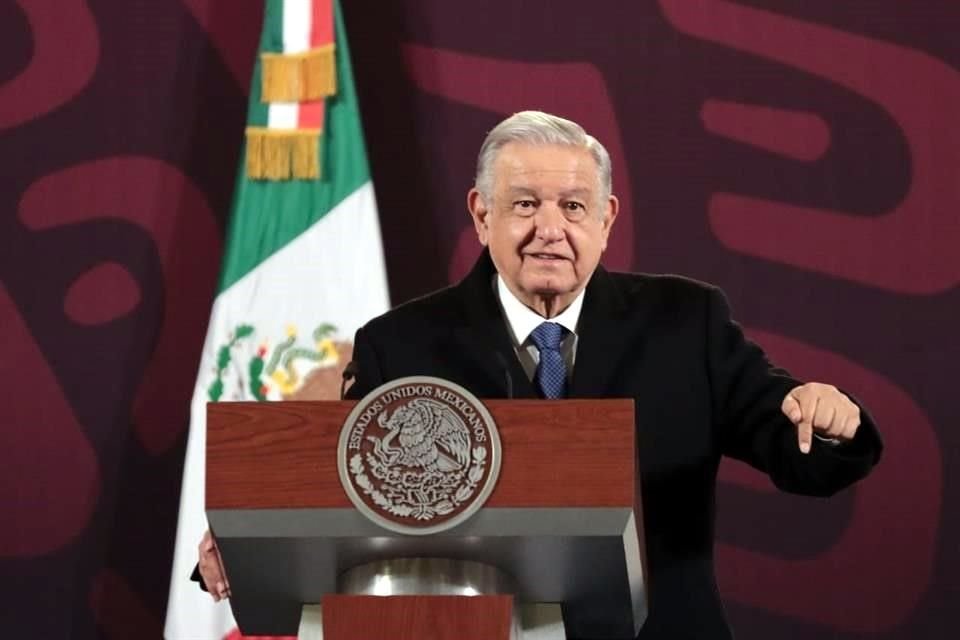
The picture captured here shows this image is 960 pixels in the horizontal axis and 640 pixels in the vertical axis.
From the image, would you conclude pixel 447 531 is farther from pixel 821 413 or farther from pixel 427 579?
pixel 821 413

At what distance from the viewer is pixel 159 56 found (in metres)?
4.64

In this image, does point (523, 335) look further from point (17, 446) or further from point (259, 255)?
point (17, 446)

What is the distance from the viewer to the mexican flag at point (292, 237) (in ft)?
13.8

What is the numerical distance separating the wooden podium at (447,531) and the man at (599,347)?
50 cm

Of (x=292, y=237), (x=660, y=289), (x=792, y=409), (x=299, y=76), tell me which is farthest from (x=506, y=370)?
(x=299, y=76)

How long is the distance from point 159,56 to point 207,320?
74cm

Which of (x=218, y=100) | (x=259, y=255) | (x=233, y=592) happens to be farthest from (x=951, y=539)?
(x=233, y=592)

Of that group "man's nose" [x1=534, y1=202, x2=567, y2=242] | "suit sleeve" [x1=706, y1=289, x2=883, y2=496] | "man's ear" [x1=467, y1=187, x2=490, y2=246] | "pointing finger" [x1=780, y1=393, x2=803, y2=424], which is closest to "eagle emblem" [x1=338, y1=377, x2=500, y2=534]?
"pointing finger" [x1=780, y1=393, x2=803, y2=424]

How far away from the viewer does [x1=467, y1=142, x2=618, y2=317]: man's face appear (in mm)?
2664

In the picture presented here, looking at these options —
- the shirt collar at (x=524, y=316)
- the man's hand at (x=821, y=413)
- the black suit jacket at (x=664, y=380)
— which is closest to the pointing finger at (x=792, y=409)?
the man's hand at (x=821, y=413)

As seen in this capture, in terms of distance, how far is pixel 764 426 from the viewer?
2.51m

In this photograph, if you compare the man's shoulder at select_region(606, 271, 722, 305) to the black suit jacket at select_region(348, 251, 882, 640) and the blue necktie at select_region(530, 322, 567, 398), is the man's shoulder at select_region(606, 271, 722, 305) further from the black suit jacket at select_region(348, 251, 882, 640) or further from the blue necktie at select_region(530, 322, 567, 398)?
the blue necktie at select_region(530, 322, 567, 398)

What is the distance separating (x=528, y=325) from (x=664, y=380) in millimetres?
242

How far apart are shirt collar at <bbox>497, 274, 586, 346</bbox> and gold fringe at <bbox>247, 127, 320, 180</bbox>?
1.63m
